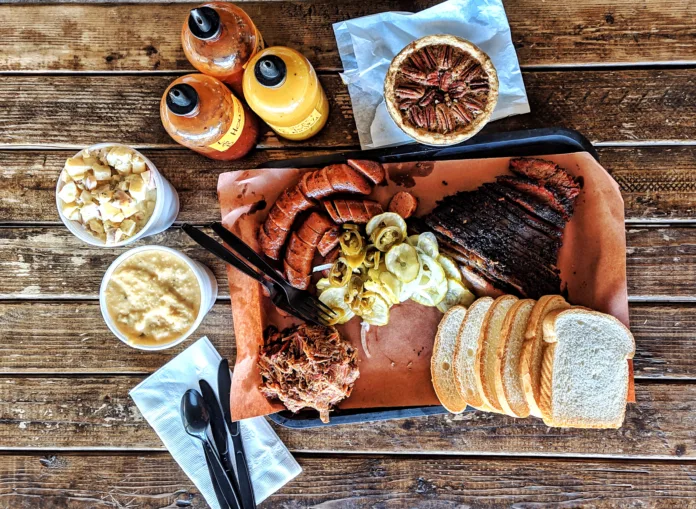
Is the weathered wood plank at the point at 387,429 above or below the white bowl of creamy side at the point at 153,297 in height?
below

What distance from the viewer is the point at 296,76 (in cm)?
226

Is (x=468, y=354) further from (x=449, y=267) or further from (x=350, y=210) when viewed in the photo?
(x=350, y=210)

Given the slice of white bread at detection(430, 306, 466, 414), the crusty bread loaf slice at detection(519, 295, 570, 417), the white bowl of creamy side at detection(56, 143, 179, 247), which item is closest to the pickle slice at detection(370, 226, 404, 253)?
the slice of white bread at detection(430, 306, 466, 414)

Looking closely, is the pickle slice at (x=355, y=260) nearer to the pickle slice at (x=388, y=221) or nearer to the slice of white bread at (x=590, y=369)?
the pickle slice at (x=388, y=221)

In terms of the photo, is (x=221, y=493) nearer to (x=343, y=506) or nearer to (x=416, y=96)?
(x=343, y=506)


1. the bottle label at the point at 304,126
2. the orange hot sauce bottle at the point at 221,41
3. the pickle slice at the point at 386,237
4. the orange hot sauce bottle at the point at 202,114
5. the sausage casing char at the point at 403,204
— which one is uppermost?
the orange hot sauce bottle at the point at 221,41

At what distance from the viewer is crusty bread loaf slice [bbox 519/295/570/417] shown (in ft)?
7.36

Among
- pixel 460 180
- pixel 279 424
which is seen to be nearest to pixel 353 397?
pixel 279 424

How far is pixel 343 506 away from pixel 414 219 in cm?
164

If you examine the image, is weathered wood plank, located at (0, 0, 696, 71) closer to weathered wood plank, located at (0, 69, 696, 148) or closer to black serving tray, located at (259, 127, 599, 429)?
weathered wood plank, located at (0, 69, 696, 148)

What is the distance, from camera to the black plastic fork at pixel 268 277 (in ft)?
→ 7.77

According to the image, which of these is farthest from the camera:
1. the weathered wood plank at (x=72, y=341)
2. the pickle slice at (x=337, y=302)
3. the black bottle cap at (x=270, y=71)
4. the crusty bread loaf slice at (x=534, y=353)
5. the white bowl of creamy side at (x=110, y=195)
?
the weathered wood plank at (x=72, y=341)

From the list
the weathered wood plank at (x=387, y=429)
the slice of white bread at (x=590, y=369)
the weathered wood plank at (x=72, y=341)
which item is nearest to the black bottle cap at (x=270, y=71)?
the weathered wood plank at (x=72, y=341)

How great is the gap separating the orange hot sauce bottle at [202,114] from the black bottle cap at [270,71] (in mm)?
271
